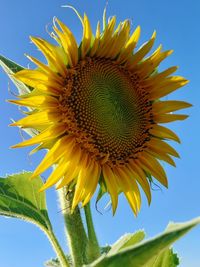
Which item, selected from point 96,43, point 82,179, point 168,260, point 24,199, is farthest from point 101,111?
point 168,260

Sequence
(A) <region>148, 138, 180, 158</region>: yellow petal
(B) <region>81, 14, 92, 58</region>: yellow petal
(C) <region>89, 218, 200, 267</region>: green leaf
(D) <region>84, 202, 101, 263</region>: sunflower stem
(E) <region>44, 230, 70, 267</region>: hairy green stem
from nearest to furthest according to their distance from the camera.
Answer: (C) <region>89, 218, 200, 267</region>: green leaf, (D) <region>84, 202, 101, 263</region>: sunflower stem, (E) <region>44, 230, 70, 267</region>: hairy green stem, (B) <region>81, 14, 92, 58</region>: yellow petal, (A) <region>148, 138, 180, 158</region>: yellow petal

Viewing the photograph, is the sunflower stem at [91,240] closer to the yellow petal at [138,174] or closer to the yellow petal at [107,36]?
the yellow petal at [138,174]

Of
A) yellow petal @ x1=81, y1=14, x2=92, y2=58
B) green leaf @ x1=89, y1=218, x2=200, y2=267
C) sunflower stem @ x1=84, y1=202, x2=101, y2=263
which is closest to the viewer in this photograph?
green leaf @ x1=89, y1=218, x2=200, y2=267

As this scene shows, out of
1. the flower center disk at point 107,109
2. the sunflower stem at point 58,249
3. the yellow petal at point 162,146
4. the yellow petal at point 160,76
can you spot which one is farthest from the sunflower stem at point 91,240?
the yellow petal at point 160,76

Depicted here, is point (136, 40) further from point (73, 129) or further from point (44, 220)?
point (44, 220)

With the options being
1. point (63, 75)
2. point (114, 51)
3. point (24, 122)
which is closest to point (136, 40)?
point (114, 51)

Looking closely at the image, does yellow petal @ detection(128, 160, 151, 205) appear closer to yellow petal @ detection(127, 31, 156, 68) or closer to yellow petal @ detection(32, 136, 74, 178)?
yellow petal @ detection(32, 136, 74, 178)

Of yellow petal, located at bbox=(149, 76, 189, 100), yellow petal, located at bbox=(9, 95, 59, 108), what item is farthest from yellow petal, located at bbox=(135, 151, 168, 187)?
yellow petal, located at bbox=(9, 95, 59, 108)
